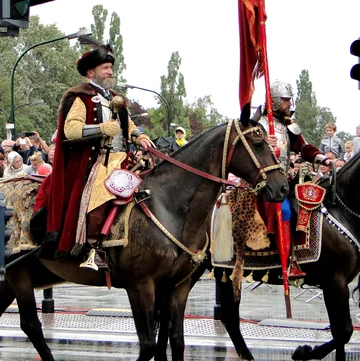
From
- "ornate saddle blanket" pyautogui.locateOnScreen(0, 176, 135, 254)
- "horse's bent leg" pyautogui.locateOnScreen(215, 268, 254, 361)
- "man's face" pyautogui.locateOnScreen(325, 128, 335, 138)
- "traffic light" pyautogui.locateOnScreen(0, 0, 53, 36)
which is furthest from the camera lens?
"man's face" pyautogui.locateOnScreen(325, 128, 335, 138)

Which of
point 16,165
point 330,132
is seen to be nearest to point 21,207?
point 16,165

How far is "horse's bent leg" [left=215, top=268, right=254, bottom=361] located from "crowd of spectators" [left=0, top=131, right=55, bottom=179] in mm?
4164

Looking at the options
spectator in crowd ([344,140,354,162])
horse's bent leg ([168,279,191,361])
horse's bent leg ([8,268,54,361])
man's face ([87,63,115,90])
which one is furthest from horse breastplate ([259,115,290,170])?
spectator in crowd ([344,140,354,162])

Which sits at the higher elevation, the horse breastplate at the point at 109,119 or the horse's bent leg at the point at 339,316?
the horse breastplate at the point at 109,119

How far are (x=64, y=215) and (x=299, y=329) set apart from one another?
4.64 m

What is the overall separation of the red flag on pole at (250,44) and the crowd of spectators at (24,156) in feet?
17.8

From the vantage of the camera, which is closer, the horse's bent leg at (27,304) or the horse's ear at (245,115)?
the horse's ear at (245,115)

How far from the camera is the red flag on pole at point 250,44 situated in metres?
9.67

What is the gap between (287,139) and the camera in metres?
10.9

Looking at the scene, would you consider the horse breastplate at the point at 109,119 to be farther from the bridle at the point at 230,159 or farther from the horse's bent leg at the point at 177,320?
the horse's bent leg at the point at 177,320

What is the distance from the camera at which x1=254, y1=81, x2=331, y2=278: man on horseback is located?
35.2 ft

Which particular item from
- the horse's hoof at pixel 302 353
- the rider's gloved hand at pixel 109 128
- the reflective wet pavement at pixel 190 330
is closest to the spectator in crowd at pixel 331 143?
the reflective wet pavement at pixel 190 330

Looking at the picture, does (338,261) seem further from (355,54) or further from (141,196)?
(355,54)

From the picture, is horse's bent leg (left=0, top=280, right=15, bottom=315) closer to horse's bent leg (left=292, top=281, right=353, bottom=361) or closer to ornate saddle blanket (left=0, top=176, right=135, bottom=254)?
ornate saddle blanket (left=0, top=176, right=135, bottom=254)
